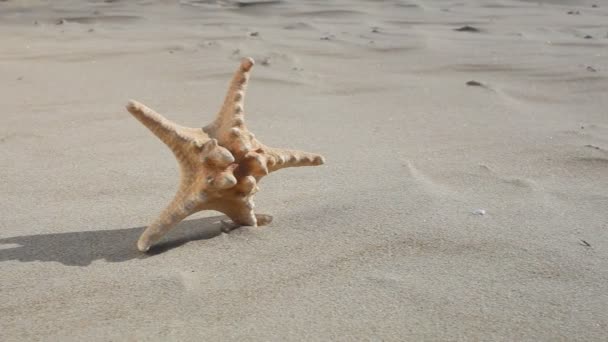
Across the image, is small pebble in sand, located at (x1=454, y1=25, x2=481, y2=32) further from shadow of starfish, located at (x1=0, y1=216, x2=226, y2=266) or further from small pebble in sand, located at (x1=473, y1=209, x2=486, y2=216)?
shadow of starfish, located at (x1=0, y1=216, x2=226, y2=266)

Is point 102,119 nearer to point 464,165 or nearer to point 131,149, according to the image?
point 131,149

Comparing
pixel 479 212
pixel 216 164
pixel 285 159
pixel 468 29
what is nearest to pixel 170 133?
pixel 216 164

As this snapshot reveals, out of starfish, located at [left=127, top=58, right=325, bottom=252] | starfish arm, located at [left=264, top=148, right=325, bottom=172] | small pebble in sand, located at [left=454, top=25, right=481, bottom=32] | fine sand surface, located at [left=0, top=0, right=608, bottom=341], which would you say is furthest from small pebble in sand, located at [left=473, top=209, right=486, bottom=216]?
small pebble in sand, located at [left=454, top=25, right=481, bottom=32]

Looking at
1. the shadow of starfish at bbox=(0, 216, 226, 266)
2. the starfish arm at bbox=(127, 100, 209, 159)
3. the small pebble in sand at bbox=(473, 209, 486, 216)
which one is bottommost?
the small pebble in sand at bbox=(473, 209, 486, 216)

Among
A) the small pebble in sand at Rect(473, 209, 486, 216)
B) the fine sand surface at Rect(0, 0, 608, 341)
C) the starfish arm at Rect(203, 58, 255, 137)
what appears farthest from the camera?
the small pebble in sand at Rect(473, 209, 486, 216)

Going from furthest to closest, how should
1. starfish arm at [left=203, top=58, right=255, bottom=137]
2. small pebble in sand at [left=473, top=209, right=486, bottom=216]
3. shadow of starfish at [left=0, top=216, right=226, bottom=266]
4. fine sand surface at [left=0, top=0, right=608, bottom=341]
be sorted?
1. small pebble in sand at [left=473, top=209, right=486, bottom=216]
2. starfish arm at [left=203, top=58, right=255, bottom=137]
3. shadow of starfish at [left=0, top=216, right=226, bottom=266]
4. fine sand surface at [left=0, top=0, right=608, bottom=341]

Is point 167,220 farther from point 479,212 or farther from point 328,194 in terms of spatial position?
point 479,212

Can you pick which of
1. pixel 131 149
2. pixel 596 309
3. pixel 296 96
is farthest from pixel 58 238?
pixel 296 96
